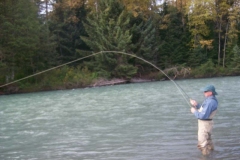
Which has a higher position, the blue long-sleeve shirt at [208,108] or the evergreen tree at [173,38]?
the evergreen tree at [173,38]

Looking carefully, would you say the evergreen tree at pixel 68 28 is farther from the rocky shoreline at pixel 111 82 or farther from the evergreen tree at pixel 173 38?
the evergreen tree at pixel 173 38

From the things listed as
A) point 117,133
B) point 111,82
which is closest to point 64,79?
point 111,82

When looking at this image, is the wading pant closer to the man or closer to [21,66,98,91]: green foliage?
the man

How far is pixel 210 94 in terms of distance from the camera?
6.67m

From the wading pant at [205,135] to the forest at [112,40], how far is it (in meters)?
24.7

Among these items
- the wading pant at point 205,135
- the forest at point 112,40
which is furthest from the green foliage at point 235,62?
the wading pant at point 205,135

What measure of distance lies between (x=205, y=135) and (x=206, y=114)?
1.61 feet

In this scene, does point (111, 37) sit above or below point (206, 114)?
above

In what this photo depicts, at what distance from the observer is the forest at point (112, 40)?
3098cm

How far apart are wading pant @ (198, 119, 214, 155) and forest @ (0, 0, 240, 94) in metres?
24.7

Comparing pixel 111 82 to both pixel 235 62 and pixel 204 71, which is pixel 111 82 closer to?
pixel 204 71

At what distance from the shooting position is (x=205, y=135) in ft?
22.3

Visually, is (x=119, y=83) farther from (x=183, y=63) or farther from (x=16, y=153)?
(x=16, y=153)

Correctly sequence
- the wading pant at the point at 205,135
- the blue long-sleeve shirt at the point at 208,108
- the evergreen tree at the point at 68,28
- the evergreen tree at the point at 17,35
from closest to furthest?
the blue long-sleeve shirt at the point at 208,108, the wading pant at the point at 205,135, the evergreen tree at the point at 17,35, the evergreen tree at the point at 68,28
